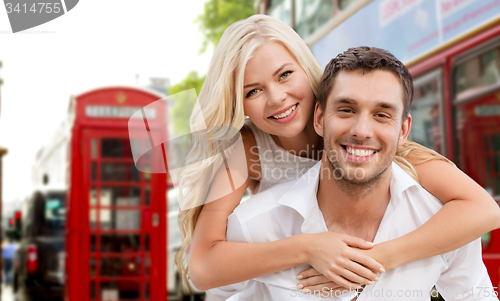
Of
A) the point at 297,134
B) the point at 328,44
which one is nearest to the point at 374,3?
the point at 328,44

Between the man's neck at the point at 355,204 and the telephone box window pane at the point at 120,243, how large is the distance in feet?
13.7

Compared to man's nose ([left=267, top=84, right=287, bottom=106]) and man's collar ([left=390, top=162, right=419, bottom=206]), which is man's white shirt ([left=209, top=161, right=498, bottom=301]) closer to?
man's collar ([left=390, top=162, right=419, bottom=206])

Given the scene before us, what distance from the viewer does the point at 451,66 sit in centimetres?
360

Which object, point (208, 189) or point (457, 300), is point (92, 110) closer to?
point (208, 189)

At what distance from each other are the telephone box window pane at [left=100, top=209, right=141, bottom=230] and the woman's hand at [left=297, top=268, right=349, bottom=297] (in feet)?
13.6

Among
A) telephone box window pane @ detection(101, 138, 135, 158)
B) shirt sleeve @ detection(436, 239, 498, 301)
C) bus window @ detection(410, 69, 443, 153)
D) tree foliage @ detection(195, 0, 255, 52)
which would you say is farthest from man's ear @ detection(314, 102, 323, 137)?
tree foliage @ detection(195, 0, 255, 52)

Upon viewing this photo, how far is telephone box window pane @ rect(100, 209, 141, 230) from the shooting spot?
570cm

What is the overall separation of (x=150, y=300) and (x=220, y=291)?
12.3 ft

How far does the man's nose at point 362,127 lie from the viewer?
1.82 meters

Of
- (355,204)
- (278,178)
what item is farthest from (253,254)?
(278,178)

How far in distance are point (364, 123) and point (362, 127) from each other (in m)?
0.02

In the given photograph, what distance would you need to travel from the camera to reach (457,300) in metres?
2.15

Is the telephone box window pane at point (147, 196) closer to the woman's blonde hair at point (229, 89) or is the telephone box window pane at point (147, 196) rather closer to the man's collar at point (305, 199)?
the woman's blonde hair at point (229, 89)

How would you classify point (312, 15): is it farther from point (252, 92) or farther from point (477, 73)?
point (252, 92)
